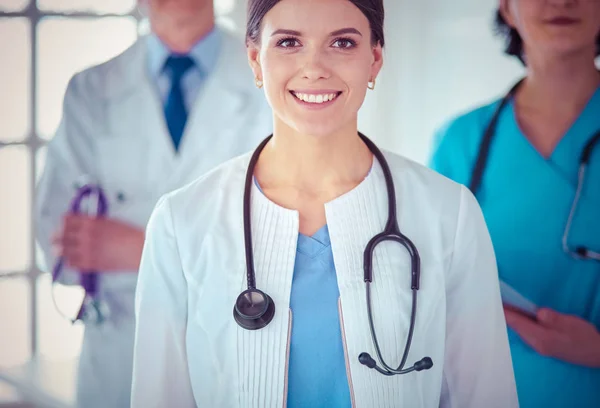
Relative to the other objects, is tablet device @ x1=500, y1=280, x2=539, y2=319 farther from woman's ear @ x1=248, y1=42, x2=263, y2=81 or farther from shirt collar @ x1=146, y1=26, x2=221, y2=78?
shirt collar @ x1=146, y1=26, x2=221, y2=78

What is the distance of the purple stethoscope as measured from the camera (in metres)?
1.27

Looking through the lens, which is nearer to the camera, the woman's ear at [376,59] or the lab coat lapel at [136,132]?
the woman's ear at [376,59]

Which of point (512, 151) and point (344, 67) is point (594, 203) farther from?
point (344, 67)

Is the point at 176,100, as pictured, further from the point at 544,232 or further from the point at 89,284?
the point at 544,232

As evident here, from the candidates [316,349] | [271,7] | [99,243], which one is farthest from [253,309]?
[271,7]

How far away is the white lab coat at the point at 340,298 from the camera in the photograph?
107 centimetres

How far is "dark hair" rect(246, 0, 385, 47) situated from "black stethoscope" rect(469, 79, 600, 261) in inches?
11.8

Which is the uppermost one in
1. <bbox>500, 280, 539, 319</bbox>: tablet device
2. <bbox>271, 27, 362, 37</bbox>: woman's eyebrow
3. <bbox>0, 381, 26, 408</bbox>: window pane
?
<bbox>271, 27, 362, 37</bbox>: woman's eyebrow

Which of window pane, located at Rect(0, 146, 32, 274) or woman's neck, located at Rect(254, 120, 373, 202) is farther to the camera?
window pane, located at Rect(0, 146, 32, 274)

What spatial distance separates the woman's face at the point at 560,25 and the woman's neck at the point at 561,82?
2 centimetres

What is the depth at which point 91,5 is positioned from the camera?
4.17 ft

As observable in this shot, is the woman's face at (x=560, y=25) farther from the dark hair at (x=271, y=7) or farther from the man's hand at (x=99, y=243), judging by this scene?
the man's hand at (x=99, y=243)

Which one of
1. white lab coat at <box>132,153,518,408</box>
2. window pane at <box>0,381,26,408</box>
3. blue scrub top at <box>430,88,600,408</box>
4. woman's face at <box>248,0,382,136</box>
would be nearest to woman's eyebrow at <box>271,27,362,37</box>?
woman's face at <box>248,0,382,136</box>

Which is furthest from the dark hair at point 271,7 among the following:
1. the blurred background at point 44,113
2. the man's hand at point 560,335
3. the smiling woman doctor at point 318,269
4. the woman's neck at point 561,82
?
the man's hand at point 560,335
